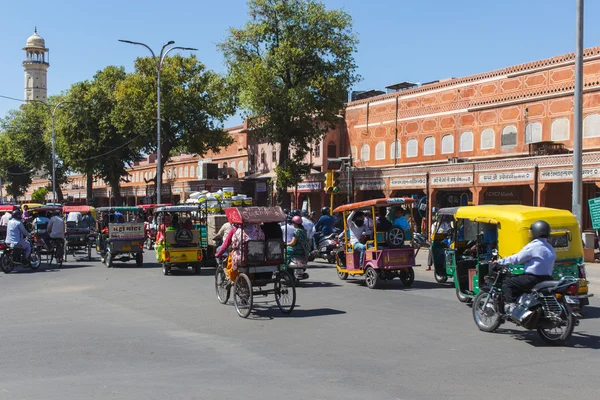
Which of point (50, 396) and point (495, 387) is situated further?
point (495, 387)

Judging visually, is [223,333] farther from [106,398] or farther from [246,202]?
[246,202]

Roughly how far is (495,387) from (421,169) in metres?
28.9

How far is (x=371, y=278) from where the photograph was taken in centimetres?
1633

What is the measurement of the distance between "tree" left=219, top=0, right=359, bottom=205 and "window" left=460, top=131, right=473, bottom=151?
22.5 feet

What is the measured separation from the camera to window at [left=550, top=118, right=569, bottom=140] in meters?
32.5

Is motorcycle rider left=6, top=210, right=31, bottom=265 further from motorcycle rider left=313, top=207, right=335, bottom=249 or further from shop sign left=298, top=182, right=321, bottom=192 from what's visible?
shop sign left=298, top=182, right=321, bottom=192

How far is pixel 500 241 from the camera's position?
1166 cm

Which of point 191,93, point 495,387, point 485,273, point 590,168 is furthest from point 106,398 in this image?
point 191,93

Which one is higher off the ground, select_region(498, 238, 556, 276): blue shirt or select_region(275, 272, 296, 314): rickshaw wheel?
select_region(498, 238, 556, 276): blue shirt

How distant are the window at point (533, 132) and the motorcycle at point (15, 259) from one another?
24.2 metres

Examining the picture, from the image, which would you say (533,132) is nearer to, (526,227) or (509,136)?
(509,136)

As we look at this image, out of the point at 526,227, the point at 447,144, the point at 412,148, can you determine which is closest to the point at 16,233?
the point at 526,227

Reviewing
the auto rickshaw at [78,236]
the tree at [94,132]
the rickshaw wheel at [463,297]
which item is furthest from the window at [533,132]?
the tree at [94,132]

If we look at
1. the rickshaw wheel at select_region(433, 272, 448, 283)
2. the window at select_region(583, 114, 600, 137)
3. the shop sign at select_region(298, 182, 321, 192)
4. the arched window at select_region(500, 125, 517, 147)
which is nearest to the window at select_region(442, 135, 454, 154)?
the arched window at select_region(500, 125, 517, 147)
